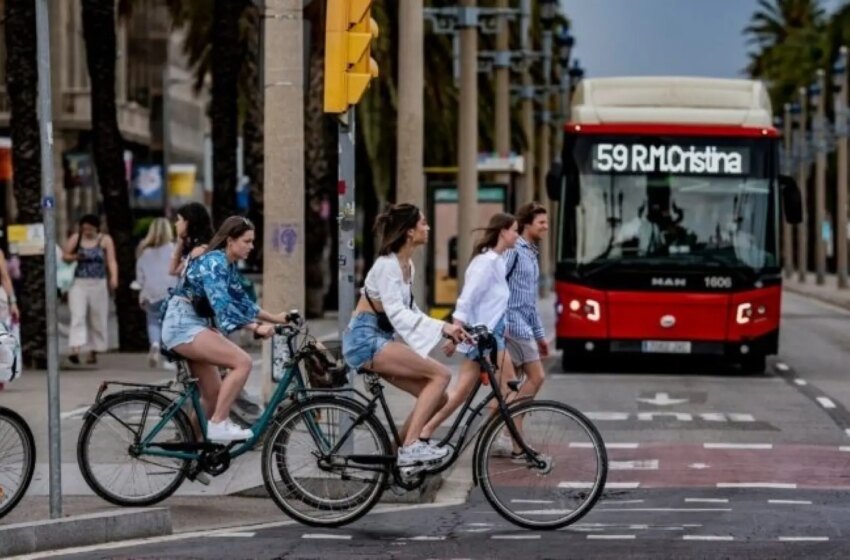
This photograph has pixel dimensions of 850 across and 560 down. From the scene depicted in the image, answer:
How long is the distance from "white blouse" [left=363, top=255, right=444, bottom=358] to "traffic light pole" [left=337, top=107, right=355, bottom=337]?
208 cm

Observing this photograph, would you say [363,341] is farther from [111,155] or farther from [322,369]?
[111,155]

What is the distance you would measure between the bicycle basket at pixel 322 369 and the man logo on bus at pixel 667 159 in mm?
13561

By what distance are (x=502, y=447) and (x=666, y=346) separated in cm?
1391

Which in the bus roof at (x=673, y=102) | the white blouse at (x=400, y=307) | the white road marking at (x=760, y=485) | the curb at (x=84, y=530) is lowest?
the white road marking at (x=760, y=485)

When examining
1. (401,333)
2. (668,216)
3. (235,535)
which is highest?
(401,333)

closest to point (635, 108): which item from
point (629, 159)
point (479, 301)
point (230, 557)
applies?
point (629, 159)

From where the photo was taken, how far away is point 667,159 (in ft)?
85.5

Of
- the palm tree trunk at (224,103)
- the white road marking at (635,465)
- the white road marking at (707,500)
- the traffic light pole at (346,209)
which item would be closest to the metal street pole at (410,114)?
the palm tree trunk at (224,103)

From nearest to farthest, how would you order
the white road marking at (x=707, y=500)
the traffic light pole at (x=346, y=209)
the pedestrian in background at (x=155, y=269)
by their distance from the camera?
the white road marking at (x=707, y=500) → the traffic light pole at (x=346, y=209) → the pedestrian in background at (x=155, y=269)

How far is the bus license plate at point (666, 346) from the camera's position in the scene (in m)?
26.0

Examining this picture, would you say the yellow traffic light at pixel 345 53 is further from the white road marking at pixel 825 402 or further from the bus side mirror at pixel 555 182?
the bus side mirror at pixel 555 182

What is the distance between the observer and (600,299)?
26.0 meters


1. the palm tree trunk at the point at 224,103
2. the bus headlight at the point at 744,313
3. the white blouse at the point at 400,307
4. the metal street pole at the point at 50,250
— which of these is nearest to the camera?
the metal street pole at the point at 50,250

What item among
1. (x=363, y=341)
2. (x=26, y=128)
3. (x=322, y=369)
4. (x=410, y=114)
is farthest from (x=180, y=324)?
(x=410, y=114)
